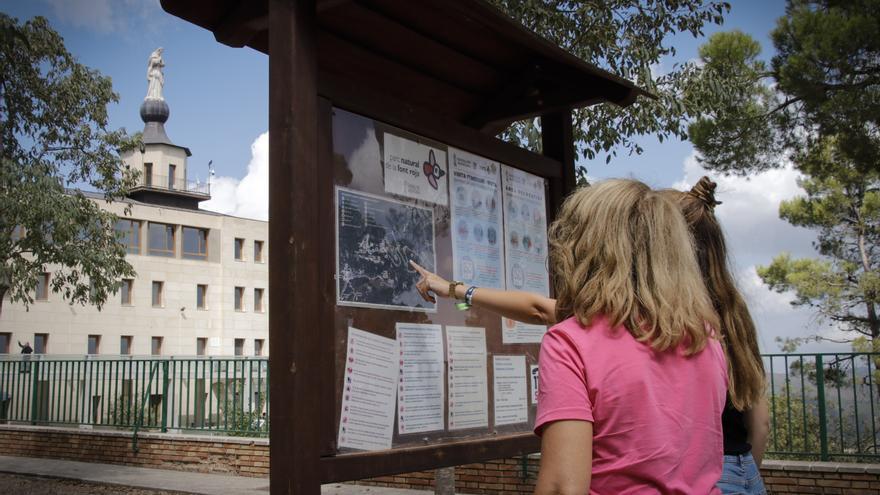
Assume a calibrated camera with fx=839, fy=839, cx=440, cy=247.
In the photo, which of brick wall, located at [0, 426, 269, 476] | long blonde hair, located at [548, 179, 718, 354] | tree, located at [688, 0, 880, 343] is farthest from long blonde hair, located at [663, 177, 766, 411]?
brick wall, located at [0, 426, 269, 476]

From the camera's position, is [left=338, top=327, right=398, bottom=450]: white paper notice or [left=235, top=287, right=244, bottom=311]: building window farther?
[left=235, top=287, right=244, bottom=311]: building window

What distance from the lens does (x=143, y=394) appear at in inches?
569

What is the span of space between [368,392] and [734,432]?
4.31 feet

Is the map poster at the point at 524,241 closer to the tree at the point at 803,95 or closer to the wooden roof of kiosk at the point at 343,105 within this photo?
the wooden roof of kiosk at the point at 343,105

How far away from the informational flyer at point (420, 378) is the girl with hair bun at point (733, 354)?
3.64ft

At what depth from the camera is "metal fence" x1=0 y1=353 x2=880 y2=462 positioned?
8.20 meters

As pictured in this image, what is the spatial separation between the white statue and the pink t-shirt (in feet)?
258

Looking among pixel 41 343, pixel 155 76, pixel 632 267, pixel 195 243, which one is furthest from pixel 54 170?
pixel 155 76

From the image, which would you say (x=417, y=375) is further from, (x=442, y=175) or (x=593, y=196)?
(x=593, y=196)

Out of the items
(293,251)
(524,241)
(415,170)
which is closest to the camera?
(293,251)

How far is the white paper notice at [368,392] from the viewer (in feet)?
9.66

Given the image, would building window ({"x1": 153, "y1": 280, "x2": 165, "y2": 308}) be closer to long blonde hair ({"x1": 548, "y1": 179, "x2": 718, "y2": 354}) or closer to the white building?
the white building

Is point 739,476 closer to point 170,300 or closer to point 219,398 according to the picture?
point 219,398

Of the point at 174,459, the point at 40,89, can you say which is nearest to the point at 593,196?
the point at 174,459
